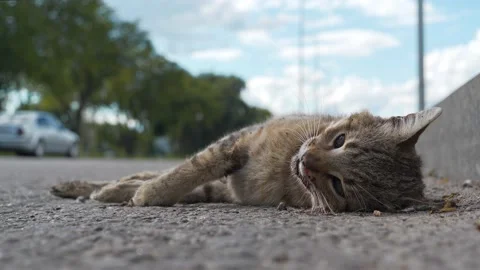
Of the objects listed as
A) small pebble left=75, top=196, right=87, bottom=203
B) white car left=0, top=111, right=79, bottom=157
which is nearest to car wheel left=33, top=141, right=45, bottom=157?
white car left=0, top=111, right=79, bottom=157

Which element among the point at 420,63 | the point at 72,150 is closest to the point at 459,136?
the point at 420,63

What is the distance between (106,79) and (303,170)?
4159 centimetres

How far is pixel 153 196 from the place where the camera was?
3.98m

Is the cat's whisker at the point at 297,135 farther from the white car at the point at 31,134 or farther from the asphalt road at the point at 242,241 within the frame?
the white car at the point at 31,134

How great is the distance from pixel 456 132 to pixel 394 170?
76.2 inches

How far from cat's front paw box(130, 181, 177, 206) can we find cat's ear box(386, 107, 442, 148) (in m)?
1.72

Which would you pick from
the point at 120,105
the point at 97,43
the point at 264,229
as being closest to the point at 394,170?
the point at 264,229

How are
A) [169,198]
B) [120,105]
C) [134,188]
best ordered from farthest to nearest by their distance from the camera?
[120,105] < [134,188] < [169,198]

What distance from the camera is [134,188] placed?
4.50 metres

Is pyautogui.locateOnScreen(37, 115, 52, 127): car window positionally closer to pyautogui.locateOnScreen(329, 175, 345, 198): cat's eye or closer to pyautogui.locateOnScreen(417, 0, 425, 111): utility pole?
pyautogui.locateOnScreen(417, 0, 425, 111): utility pole

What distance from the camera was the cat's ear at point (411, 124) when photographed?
351 centimetres

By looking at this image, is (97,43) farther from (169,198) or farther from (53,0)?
(169,198)

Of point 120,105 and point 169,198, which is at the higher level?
point 120,105

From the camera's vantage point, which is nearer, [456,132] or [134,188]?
[134,188]
